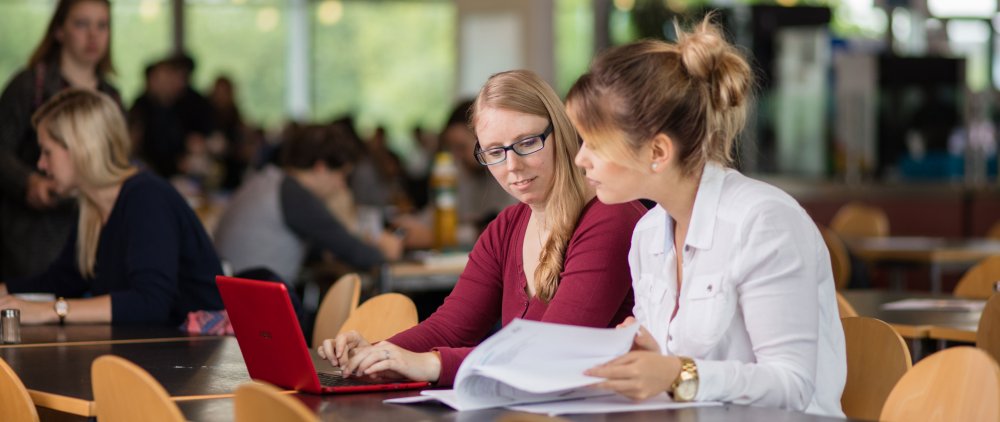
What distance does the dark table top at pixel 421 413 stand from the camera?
1894 millimetres

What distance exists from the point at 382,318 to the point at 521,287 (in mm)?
443

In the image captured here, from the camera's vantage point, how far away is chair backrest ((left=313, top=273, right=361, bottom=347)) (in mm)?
3387

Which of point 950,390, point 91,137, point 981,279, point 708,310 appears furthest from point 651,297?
point 981,279

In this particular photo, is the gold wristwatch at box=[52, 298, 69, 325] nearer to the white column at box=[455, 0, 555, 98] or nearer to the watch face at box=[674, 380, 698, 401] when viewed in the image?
the watch face at box=[674, 380, 698, 401]

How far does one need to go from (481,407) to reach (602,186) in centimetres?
41

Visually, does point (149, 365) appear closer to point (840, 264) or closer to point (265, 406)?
point (265, 406)

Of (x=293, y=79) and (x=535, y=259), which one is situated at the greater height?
(x=535, y=259)

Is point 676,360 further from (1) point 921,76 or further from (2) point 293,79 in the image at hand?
(2) point 293,79

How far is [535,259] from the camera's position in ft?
8.58

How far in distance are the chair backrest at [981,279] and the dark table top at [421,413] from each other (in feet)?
8.71

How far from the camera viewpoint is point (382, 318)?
2.93 m

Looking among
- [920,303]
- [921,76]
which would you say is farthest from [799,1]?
[920,303]

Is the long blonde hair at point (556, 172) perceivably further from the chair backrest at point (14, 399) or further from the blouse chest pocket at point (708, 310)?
the chair backrest at point (14, 399)

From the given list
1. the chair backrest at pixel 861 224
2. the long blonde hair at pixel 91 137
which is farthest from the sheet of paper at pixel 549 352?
the chair backrest at pixel 861 224
